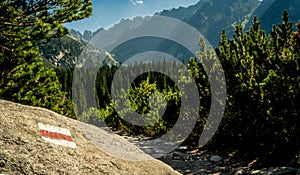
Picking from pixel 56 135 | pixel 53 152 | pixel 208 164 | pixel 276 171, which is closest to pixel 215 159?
pixel 208 164

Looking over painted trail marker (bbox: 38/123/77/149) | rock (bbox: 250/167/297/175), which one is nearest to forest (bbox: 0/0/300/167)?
A: rock (bbox: 250/167/297/175)

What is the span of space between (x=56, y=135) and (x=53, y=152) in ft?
1.78

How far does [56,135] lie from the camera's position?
4.20 m

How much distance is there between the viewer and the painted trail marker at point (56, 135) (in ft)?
13.0

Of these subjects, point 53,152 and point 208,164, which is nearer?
point 53,152

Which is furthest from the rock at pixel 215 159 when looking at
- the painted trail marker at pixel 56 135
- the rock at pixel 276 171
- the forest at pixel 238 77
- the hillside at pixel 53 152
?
the painted trail marker at pixel 56 135

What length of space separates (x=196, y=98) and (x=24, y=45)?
7239 mm

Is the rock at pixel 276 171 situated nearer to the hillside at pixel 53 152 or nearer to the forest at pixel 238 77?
the forest at pixel 238 77

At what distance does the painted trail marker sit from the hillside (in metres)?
0.04

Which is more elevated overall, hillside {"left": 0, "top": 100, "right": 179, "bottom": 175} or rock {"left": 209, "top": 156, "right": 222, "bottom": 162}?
hillside {"left": 0, "top": 100, "right": 179, "bottom": 175}

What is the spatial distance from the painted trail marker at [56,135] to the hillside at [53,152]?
4 centimetres

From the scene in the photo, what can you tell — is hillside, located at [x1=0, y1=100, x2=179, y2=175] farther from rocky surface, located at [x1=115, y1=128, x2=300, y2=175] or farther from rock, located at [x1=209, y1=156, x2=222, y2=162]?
rock, located at [x1=209, y1=156, x2=222, y2=162]

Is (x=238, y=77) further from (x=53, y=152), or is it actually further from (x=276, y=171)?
(x=53, y=152)

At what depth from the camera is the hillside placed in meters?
3.40
